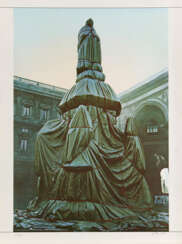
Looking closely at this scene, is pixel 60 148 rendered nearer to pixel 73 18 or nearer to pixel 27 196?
pixel 27 196

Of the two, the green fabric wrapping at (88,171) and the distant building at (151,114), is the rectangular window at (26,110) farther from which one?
the distant building at (151,114)

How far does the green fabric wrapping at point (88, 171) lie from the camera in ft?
31.3

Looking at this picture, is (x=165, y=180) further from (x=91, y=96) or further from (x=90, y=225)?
(x=91, y=96)

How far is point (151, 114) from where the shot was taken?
12.4 metres

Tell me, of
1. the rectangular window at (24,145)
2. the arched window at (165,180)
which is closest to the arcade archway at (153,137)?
the arched window at (165,180)

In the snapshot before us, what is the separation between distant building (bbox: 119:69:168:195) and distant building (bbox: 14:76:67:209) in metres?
2.52

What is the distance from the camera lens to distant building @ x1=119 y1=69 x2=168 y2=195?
11.3m

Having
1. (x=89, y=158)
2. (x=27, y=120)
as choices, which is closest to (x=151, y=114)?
(x=89, y=158)

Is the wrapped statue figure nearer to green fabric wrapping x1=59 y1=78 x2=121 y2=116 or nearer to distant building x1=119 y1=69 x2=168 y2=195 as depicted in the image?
green fabric wrapping x1=59 y1=78 x2=121 y2=116

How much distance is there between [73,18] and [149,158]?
17.0 feet

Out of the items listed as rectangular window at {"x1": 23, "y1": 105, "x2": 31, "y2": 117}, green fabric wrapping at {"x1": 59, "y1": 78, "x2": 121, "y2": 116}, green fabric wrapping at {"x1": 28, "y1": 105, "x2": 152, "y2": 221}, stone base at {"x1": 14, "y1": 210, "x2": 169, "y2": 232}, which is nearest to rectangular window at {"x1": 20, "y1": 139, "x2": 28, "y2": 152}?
rectangular window at {"x1": 23, "y1": 105, "x2": 31, "y2": 117}

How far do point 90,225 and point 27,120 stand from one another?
15.1ft
